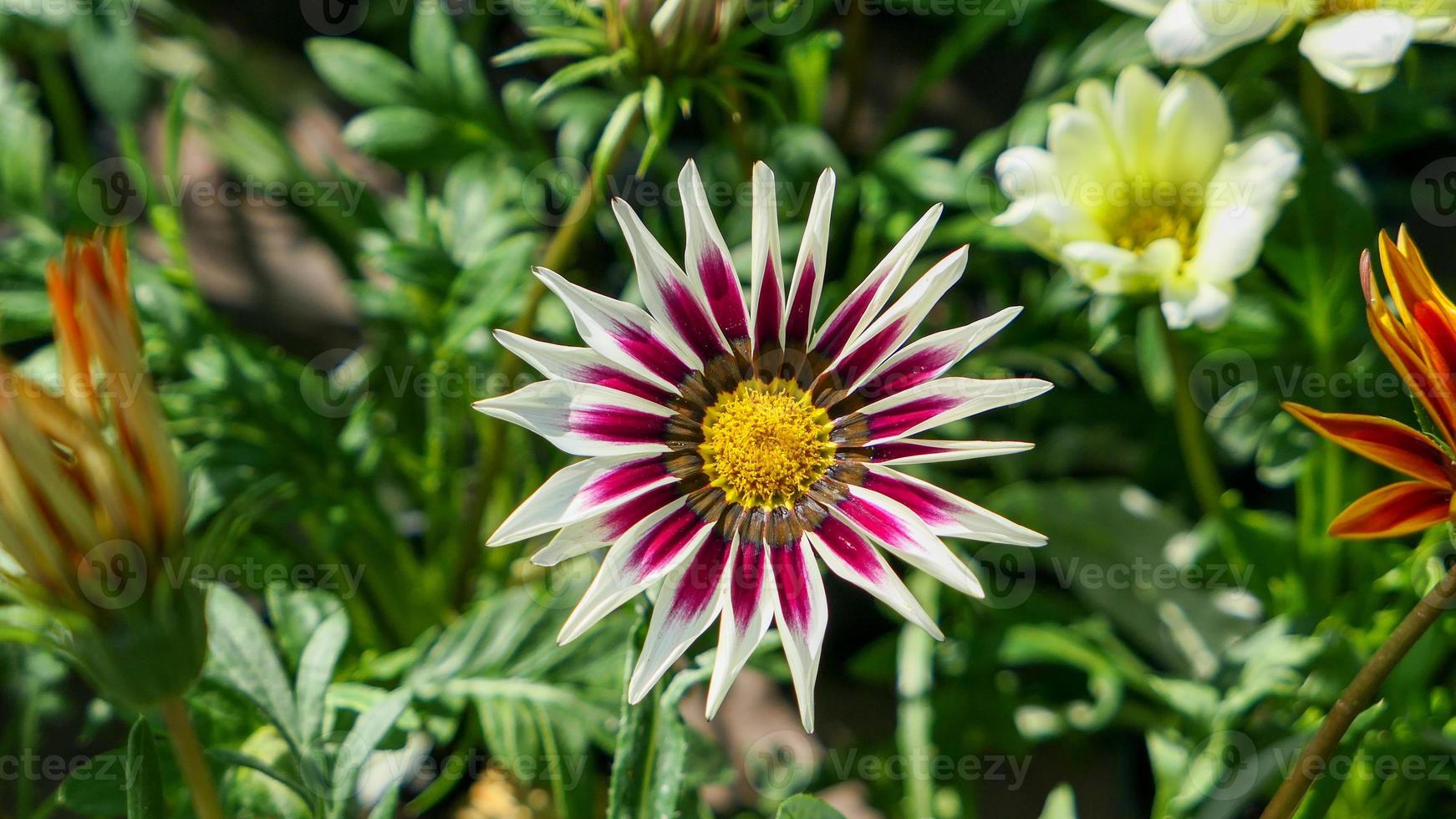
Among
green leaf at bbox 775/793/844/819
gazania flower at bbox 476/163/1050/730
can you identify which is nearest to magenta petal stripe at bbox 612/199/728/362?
gazania flower at bbox 476/163/1050/730

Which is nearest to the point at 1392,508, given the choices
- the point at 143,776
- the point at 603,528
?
the point at 603,528

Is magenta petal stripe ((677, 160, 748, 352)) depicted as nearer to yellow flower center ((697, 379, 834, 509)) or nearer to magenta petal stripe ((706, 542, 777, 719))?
yellow flower center ((697, 379, 834, 509))

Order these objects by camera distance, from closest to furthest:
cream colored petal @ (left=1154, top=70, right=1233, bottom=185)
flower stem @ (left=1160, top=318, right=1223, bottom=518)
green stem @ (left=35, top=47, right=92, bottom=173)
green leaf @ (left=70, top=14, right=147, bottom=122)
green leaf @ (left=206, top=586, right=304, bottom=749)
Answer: green leaf @ (left=206, top=586, right=304, bottom=749), cream colored petal @ (left=1154, top=70, right=1233, bottom=185), flower stem @ (left=1160, top=318, right=1223, bottom=518), green leaf @ (left=70, top=14, right=147, bottom=122), green stem @ (left=35, top=47, right=92, bottom=173)

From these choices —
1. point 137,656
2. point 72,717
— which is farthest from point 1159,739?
point 72,717

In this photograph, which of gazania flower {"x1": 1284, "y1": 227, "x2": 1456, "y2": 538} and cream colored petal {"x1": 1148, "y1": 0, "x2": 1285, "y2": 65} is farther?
cream colored petal {"x1": 1148, "y1": 0, "x2": 1285, "y2": 65}

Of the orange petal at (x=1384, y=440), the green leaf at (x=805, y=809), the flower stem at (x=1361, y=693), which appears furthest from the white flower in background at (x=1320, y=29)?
the green leaf at (x=805, y=809)

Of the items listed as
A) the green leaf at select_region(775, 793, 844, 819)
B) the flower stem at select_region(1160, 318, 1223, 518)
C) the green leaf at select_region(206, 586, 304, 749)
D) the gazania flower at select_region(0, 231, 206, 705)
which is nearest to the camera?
the gazania flower at select_region(0, 231, 206, 705)

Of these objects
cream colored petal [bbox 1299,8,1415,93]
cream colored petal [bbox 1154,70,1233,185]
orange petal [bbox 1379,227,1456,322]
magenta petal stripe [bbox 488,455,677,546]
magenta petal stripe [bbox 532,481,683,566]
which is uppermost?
cream colored petal [bbox 1299,8,1415,93]
